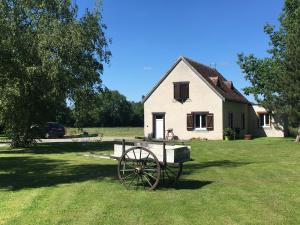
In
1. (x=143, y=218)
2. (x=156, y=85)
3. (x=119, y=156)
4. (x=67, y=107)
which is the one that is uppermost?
(x=156, y=85)

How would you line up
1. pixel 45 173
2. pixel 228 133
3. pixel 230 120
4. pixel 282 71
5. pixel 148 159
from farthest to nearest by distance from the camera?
pixel 230 120
pixel 228 133
pixel 282 71
pixel 45 173
pixel 148 159

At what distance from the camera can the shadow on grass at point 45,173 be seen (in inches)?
515

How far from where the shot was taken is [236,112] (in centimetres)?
4134

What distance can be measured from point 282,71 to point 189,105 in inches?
358

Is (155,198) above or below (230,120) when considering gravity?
below

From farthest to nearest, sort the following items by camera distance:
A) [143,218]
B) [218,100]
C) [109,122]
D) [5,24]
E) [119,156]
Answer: [109,122] → [218,100] → [5,24] → [119,156] → [143,218]

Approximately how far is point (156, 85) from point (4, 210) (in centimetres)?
3109

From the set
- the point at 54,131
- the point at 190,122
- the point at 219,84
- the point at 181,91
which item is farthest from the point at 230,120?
the point at 54,131

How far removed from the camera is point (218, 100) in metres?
37.5

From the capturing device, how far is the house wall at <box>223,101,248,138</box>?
38.3 m

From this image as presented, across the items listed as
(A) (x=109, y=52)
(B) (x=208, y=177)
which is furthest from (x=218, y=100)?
(B) (x=208, y=177)

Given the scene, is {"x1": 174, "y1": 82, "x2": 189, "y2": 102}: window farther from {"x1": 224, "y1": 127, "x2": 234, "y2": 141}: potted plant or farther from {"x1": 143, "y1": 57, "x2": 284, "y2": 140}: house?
{"x1": 224, "y1": 127, "x2": 234, "y2": 141}: potted plant

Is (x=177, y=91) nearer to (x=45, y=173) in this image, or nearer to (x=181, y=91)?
(x=181, y=91)

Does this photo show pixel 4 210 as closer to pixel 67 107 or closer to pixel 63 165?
pixel 63 165
